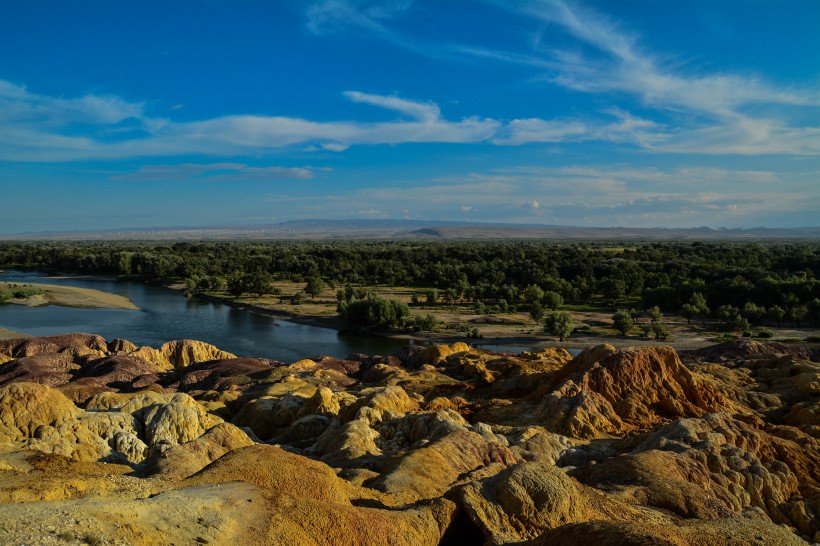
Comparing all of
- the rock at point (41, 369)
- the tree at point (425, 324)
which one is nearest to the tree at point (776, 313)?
the tree at point (425, 324)

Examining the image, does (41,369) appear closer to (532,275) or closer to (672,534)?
(672,534)

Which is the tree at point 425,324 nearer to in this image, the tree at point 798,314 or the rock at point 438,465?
the tree at point 798,314

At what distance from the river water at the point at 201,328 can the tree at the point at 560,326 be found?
26.2 ft

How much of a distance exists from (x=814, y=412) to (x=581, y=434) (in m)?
10.8

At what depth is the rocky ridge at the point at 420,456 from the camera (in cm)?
1098

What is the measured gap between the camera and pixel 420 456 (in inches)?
697

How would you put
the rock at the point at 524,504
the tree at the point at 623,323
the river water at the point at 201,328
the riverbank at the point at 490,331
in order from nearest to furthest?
the rock at the point at 524,504, the river water at the point at 201,328, the riverbank at the point at 490,331, the tree at the point at 623,323

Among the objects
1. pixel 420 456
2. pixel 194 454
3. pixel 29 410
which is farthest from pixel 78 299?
pixel 420 456

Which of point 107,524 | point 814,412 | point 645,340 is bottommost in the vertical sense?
point 645,340

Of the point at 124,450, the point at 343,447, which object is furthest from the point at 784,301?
the point at 124,450

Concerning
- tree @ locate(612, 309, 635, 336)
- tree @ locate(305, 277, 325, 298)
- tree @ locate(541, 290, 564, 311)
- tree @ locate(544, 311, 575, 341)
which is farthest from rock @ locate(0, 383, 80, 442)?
tree @ locate(305, 277, 325, 298)

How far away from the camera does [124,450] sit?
19.0 metres

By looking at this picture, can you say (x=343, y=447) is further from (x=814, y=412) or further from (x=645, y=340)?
(x=645, y=340)

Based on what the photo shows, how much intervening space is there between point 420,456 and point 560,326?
52.2 metres
